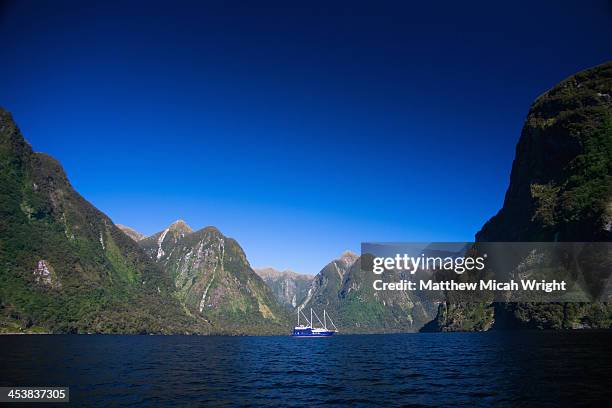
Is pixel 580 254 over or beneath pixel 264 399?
over

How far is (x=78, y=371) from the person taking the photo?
52875 millimetres

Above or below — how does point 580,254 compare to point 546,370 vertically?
above

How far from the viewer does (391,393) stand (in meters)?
37.7

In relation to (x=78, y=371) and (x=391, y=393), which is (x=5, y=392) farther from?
(x=391, y=393)

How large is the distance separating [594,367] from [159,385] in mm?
48616

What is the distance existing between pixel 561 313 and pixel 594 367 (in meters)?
172

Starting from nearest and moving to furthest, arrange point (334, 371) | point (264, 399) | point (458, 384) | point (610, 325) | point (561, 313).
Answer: point (264, 399) → point (458, 384) → point (334, 371) → point (610, 325) → point (561, 313)

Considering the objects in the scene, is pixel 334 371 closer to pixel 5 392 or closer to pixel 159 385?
pixel 159 385

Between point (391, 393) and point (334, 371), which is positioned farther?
point (334, 371)

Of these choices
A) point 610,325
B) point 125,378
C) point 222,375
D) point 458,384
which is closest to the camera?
point 458,384

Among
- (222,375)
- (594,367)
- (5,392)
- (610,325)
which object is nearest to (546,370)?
(594,367)

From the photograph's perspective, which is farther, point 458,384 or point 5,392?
point 458,384

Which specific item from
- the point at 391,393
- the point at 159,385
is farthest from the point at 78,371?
the point at 391,393

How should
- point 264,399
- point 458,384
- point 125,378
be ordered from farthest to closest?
point 125,378 → point 458,384 → point 264,399
